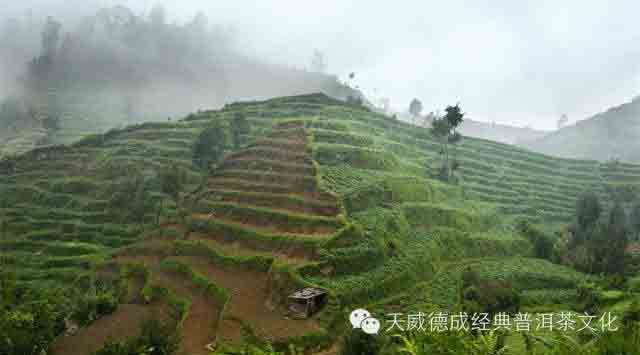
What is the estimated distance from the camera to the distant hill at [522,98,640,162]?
10206 centimetres

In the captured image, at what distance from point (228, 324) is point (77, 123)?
310ft

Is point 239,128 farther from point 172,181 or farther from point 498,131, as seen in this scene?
point 498,131

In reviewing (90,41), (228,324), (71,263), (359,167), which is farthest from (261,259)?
(90,41)

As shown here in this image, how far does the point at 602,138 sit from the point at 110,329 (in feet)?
454

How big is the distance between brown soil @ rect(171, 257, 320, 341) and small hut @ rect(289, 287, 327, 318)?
1.81 feet

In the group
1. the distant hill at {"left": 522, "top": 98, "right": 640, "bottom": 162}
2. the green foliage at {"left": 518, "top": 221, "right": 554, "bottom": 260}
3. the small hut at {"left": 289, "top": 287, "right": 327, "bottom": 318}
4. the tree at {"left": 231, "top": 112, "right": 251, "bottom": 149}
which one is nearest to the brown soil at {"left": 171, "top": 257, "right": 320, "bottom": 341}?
the small hut at {"left": 289, "top": 287, "right": 327, "bottom": 318}

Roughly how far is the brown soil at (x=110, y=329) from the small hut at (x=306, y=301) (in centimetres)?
919

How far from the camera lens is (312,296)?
22.8 metres

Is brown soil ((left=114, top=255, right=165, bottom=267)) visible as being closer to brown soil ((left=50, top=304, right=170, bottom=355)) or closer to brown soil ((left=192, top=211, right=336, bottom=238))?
brown soil ((left=192, top=211, right=336, bottom=238))

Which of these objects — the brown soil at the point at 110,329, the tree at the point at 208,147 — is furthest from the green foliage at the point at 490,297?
the tree at the point at 208,147

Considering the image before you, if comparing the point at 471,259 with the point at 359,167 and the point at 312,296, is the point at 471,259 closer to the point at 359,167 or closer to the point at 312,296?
the point at 359,167

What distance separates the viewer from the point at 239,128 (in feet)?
190

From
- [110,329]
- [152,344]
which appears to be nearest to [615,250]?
[152,344]

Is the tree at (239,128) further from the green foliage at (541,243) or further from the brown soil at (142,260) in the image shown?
the green foliage at (541,243)
